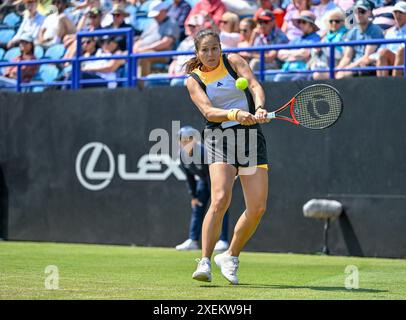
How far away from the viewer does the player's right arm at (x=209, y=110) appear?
28.5 feet

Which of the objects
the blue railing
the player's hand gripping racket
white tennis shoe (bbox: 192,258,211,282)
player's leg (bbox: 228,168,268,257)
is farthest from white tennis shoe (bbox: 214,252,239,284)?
the blue railing

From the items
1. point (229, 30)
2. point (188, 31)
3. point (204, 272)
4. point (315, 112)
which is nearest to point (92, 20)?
point (188, 31)

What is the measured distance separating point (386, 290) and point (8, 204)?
9949 millimetres

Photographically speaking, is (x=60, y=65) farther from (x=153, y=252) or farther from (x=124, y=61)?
(x=153, y=252)

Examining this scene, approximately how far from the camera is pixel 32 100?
1714cm

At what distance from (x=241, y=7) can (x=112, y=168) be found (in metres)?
3.62

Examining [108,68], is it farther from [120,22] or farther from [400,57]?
[400,57]

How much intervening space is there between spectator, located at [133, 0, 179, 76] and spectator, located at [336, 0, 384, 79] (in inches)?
140

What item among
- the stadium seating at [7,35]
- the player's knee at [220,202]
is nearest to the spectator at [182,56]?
the stadium seating at [7,35]

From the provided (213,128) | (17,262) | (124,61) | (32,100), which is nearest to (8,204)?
(32,100)

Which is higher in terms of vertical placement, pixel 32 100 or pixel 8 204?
pixel 32 100

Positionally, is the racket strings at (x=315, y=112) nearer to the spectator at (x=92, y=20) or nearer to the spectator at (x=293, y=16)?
the spectator at (x=293, y=16)

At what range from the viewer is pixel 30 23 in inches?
774

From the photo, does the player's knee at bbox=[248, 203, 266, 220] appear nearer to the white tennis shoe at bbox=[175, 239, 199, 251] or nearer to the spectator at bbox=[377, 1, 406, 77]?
the spectator at bbox=[377, 1, 406, 77]
